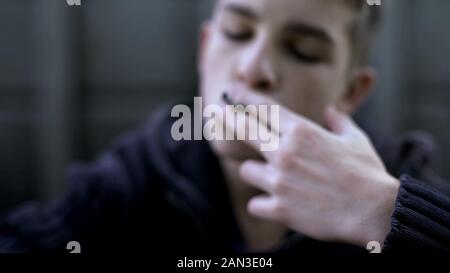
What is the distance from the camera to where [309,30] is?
942mm

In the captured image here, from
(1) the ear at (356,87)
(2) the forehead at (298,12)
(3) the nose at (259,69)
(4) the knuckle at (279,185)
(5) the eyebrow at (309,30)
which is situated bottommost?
(4) the knuckle at (279,185)

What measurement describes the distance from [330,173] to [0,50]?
2.00m

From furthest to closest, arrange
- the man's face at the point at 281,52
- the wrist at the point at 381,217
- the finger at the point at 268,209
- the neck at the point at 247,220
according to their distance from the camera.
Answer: the neck at the point at 247,220, the man's face at the point at 281,52, the finger at the point at 268,209, the wrist at the point at 381,217

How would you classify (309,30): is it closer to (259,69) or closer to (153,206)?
(259,69)

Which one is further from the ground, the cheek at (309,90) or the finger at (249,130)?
the cheek at (309,90)

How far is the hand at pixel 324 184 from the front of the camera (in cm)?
73

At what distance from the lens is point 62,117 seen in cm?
237

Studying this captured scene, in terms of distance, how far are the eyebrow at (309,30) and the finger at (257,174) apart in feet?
0.83

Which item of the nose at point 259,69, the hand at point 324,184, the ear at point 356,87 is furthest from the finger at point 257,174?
the ear at point 356,87

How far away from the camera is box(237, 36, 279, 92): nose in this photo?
90 centimetres

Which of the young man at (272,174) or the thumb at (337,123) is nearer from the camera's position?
the young man at (272,174)

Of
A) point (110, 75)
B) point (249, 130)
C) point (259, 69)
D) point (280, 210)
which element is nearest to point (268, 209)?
point (280, 210)

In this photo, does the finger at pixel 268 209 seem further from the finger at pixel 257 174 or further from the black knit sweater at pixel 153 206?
the black knit sweater at pixel 153 206

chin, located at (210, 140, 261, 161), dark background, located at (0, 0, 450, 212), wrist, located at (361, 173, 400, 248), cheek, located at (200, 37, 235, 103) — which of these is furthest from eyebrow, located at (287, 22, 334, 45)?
dark background, located at (0, 0, 450, 212)
